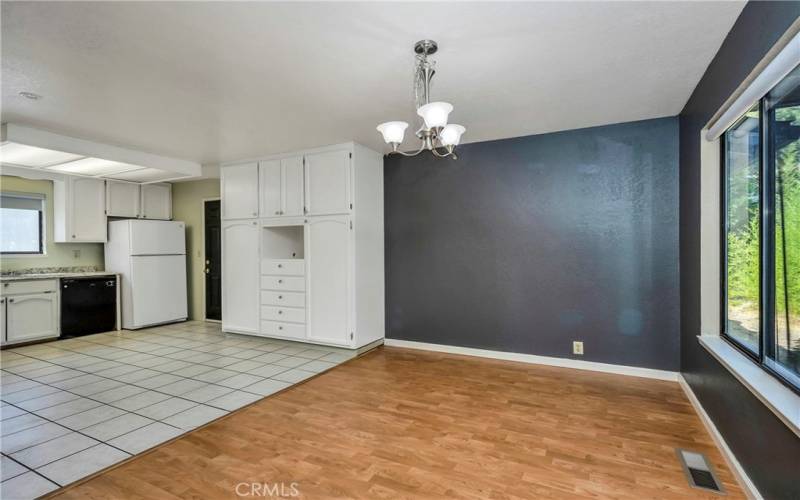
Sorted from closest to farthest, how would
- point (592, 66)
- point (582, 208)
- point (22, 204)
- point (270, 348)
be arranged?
point (592, 66) → point (582, 208) → point (270, 348) → point (22, 204)

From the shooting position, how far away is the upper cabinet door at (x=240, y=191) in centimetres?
486

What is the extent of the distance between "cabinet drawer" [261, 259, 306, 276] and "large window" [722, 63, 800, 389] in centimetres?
389

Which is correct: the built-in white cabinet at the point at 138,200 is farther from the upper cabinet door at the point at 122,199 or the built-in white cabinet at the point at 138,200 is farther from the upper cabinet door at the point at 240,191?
the upper cabinet door at the point at 240,191

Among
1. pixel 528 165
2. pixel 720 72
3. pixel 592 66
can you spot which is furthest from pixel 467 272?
pixel 720 72

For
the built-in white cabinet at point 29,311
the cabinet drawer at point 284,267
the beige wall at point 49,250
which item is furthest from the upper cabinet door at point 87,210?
the cabinet drawer at point 284,267

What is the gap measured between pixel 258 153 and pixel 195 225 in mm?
2549

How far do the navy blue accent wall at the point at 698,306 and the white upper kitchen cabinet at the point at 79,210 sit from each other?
7115mm

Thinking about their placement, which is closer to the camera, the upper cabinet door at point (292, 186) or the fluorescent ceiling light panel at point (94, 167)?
the fluorescent ceiling light panel at point (94, 167)

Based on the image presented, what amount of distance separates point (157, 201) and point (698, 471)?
24.0ft

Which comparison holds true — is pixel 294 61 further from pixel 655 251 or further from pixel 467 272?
pixel 655 251

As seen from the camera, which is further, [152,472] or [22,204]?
[22,204]

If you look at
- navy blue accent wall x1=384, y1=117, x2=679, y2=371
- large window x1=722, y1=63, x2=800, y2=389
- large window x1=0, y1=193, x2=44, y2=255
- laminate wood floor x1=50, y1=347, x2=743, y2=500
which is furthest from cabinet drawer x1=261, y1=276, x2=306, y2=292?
large window x1=722, y1=63, x2=800, y2=389

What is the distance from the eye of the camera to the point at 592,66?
8.01ft

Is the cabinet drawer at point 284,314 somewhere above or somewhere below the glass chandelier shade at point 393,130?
below
